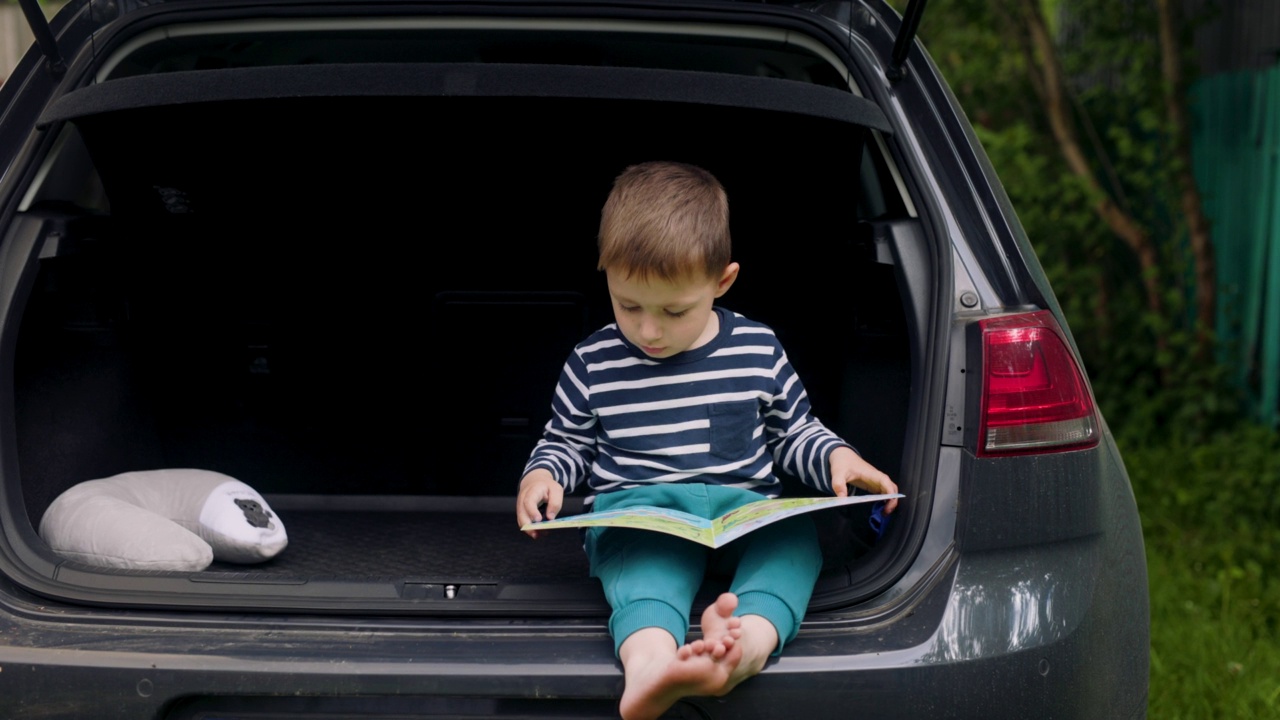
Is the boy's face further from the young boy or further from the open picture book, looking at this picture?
the open picture book

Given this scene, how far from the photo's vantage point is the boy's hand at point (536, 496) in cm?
178

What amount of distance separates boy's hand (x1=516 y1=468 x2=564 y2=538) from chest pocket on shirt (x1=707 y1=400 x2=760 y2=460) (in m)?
0.27

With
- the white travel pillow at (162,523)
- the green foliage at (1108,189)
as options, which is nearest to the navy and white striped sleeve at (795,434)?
the white travel pillow at (162,523)

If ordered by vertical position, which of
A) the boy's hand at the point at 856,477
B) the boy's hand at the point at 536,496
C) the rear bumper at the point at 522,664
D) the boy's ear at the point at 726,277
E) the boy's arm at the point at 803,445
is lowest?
the rear bumper at the point at 522,664

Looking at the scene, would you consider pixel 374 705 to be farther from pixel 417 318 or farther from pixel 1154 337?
pixel 1154 337

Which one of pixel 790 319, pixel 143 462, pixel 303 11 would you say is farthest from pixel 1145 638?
pixel 143 462

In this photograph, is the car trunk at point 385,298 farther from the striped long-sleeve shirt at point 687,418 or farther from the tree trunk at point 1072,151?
the tree trunk at point 1072,151

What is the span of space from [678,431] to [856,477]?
0.96ft

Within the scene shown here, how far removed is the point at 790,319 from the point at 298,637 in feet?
4.34

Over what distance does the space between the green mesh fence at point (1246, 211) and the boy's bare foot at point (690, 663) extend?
12.4ft

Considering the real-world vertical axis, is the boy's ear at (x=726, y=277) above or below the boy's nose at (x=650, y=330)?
above

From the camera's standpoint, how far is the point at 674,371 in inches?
77.5

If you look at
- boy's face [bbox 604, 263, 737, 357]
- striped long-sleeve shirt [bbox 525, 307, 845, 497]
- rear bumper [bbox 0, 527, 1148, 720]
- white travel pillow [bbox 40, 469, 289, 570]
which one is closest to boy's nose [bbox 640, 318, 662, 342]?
boy's face [bbox 604, 263, 737, 357]

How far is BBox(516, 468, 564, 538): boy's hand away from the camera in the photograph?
70.1 inches
